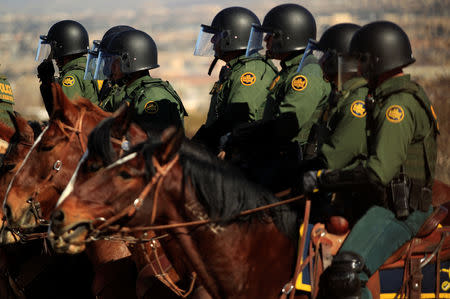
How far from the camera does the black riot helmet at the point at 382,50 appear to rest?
4.60 meters

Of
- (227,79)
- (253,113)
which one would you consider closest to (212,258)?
(253,113)

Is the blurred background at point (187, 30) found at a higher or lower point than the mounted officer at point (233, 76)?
lower

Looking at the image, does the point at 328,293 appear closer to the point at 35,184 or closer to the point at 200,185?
the point at 200,185

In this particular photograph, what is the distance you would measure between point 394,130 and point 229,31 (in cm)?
365

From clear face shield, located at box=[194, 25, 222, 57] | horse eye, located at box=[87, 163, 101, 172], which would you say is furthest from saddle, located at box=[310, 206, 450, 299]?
clear face shield, located at box=[194, 25, 222, 57]

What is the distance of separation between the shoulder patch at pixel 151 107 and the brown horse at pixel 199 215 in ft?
6.76

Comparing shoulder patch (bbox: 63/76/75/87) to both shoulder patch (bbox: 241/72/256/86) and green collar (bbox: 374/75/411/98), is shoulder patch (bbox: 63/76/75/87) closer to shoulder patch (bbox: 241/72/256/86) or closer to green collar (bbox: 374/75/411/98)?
shoulder patch (bbox: 241/72/256/86)

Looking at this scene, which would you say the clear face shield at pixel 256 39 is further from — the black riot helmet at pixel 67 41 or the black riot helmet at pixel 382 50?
the black riot helmet at pixel 67 41

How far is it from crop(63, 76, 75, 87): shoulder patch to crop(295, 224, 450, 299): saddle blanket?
4733mm

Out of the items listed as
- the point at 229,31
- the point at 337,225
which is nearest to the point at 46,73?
the point at 229,31

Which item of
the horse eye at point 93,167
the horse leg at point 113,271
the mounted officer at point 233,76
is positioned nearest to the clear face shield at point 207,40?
the mounted officer at point 233,76

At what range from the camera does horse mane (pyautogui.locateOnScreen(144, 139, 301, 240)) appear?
422cm

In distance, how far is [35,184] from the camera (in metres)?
5.38

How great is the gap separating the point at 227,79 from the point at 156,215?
3339 mm
